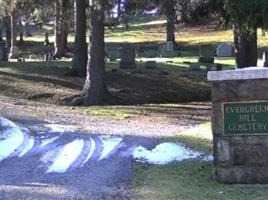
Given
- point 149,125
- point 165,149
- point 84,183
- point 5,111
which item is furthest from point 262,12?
point 84,183

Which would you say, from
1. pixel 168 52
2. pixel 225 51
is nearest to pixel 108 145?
pixel 225 51

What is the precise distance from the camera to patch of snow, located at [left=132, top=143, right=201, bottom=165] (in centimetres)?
1046

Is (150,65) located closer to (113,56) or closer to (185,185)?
(113,56)

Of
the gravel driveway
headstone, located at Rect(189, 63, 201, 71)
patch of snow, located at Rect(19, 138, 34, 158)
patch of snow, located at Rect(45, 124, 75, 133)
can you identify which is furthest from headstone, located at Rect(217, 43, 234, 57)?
patch of snow, located at Rect(19, 138, 34, 158)

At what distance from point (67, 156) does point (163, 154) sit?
68.9 inches

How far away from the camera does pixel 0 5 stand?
3584 centimetres

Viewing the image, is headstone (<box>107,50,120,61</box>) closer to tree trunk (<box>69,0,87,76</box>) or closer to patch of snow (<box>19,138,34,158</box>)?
tree trunk (<box>69,0,87,76</box>)

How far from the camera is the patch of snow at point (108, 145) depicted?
10.8 metres

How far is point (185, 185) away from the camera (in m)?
8.64

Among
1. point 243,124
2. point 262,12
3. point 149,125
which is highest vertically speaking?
point 262,12

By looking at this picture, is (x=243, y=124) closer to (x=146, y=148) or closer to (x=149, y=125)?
(x=146, y=148)

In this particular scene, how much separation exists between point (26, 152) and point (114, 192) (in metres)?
3.06

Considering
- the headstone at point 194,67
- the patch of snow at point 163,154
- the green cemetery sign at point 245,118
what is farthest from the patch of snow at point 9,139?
the headstone at point 194,67

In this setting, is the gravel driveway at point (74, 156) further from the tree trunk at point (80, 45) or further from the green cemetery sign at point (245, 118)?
the tree trunk at point (80, 45)
